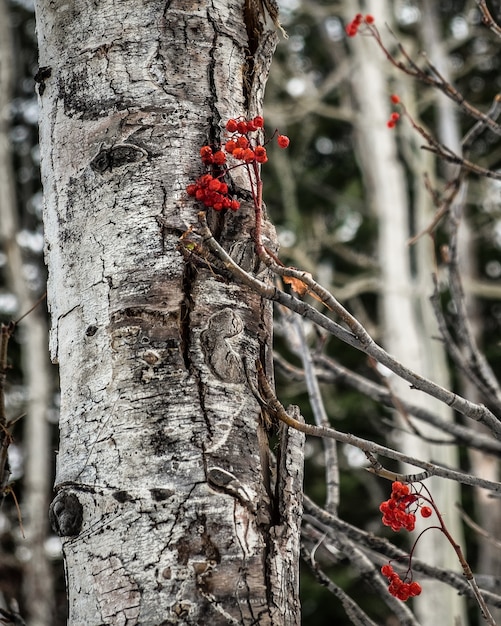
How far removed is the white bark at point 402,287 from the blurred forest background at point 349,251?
3 cm

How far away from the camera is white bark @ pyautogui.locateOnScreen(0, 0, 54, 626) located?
774 centimetres

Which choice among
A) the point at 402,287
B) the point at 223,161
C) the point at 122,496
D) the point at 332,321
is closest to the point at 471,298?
the point at 402,287

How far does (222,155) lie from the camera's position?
4.44 ft

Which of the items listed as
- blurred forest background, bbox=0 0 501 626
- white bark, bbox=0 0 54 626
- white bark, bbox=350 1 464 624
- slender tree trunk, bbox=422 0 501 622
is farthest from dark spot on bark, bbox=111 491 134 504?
slender tree trunk, bbox=422 0 501 622

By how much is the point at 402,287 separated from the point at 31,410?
15.1 feet

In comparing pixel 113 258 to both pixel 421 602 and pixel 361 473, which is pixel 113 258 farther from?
pixel 361 473

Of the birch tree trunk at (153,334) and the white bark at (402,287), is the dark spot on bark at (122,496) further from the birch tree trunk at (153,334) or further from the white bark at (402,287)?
the white bark at (402,287)

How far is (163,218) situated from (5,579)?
26.8ft

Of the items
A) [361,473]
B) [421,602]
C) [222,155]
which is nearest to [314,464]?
[361,473]

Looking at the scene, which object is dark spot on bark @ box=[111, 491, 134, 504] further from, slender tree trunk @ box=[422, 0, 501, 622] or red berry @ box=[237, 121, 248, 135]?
slender tree trunk @ box=[422, 0, 501, 622]

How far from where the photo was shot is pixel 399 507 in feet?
4.72

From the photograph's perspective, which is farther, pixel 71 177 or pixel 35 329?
pixel 35 329

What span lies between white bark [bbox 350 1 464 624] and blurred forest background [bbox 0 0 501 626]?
27 mm

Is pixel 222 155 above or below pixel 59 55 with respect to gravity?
below
